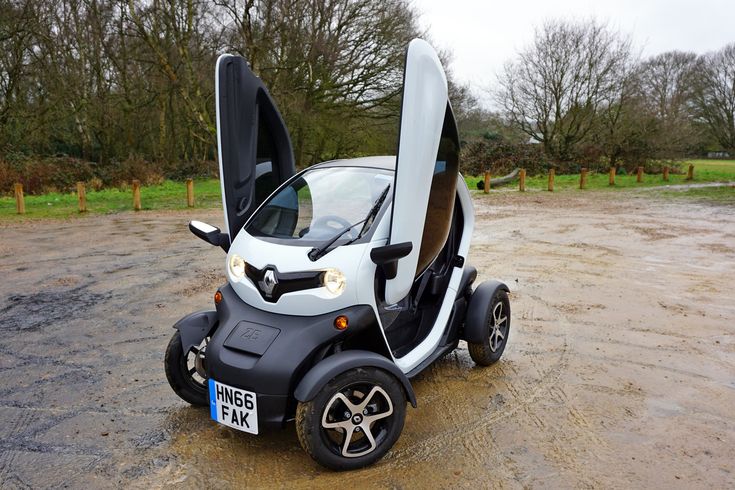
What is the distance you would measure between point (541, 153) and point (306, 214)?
26460 millimetres

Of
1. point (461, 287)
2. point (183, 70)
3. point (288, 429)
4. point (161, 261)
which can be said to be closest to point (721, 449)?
point (461, 287)

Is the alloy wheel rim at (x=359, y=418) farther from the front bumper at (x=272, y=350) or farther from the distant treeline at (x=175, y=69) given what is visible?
the distant treeline at (x=175, y=69)

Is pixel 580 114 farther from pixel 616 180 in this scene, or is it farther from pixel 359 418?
pixel 359 418

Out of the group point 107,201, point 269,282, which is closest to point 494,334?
point 269,282

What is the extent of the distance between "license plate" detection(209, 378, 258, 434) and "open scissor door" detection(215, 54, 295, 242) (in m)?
1.20

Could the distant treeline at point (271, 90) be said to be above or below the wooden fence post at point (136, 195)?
above

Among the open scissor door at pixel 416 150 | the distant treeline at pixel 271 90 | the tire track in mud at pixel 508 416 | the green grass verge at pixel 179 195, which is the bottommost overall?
the tire track in mud at pixel 508 416

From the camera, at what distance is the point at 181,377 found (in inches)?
145

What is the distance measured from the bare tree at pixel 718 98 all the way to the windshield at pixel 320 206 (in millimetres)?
44088

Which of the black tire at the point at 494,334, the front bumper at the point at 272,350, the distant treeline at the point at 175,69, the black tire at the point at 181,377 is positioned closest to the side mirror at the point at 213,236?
the black tire at the point at 181,377

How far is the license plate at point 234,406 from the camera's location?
2980mm

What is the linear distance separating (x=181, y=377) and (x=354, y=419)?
1.30 meters

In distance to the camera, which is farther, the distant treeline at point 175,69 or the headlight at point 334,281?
the distant treeline at point 175,69

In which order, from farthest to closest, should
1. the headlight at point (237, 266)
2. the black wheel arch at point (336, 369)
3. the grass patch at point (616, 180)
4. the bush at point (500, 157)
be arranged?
the bush at point (500, 157), the grass patch at point (616, 180), the headlight at point (237, 266), the black wheel arch at point (336, 369)
